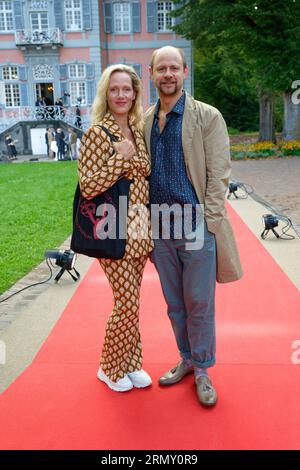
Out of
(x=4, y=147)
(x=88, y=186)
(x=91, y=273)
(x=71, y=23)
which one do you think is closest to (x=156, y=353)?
(x=88, y=186)

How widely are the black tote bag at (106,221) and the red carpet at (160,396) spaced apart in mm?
934

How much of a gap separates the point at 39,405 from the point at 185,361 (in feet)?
3.12

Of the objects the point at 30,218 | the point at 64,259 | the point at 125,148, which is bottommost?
the point at 30,218

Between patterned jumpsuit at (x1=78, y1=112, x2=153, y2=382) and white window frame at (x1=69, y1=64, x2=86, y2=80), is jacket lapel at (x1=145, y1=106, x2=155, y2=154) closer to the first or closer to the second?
patterned jumpsuit at (x1=78, y1=112, x2=153, y2=382)

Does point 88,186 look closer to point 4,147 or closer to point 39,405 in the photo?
point 39,405

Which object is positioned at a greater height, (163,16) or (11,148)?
(163,16)

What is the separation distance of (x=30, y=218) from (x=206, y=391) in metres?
7.08

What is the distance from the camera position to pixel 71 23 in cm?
2848

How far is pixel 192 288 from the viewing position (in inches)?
110

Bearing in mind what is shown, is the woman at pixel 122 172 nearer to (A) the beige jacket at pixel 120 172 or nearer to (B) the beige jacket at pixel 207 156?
(A) the beige jacket at pixel 120 172

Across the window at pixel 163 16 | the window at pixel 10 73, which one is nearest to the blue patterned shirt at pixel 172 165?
the window at pixel 163 16

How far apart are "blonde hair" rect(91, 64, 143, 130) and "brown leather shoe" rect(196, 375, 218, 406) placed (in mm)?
1563

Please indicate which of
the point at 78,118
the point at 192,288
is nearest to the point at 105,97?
the point at 192,288

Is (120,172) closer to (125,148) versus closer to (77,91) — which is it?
(125,148)
